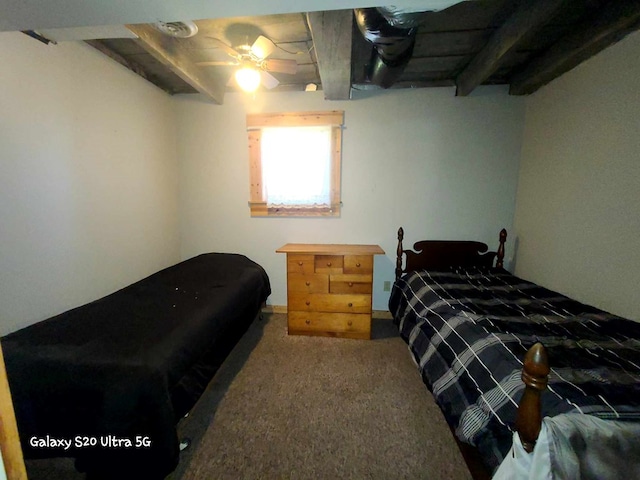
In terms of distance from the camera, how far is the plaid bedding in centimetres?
94

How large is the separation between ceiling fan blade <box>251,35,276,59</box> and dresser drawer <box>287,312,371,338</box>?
211 centimetres

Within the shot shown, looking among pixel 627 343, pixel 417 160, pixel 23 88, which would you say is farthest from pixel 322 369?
pixel 23 88

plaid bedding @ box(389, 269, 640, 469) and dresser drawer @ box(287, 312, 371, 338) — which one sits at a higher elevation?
plaid bedding @ box(389, 269, 640, 469)

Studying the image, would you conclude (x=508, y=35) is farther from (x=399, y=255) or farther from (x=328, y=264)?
(x=328, y=264)

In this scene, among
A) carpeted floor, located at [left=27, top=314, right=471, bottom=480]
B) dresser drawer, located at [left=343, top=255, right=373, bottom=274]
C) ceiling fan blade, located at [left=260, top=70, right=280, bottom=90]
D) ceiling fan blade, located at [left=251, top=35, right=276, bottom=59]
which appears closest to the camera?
carpeted floor, located at [left=27, top=314, right=471, bottom=480]

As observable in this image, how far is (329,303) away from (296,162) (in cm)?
149

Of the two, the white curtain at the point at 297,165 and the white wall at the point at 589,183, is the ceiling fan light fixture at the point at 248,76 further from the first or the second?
the white wall at the point at 589,183

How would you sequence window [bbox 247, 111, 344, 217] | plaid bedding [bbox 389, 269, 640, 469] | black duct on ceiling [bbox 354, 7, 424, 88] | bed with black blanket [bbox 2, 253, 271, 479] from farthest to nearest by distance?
→ window [bbox 247, 111, 344, 217] < black duct on ceiling [bbox 354, 7, 424, 88] < bed with black blanket [bbox 2, 253, 271, 479] < plaid bedding [bbox 389, 269, 640, 469]

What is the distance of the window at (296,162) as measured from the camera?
273 cm

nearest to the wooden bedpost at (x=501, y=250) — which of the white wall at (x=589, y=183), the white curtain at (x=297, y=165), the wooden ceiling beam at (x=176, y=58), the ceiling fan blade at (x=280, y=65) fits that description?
the white wall at (x=589, y=183)

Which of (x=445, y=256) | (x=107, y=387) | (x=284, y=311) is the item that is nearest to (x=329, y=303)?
(x=284, y=311)

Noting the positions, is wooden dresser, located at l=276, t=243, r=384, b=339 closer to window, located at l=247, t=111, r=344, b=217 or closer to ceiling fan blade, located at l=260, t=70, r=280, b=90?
window, located at l=247, t=111, r=344, b=217

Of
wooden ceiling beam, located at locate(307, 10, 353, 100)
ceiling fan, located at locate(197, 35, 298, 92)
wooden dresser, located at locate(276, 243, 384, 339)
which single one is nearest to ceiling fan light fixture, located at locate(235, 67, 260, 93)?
ceiling fan, located at locate(197, 35, 298, 92)

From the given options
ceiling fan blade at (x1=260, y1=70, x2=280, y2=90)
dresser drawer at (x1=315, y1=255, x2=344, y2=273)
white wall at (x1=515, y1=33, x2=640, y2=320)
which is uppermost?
ceiling fan blade at (x1=260, y1=70, x2=280, y2=90)
